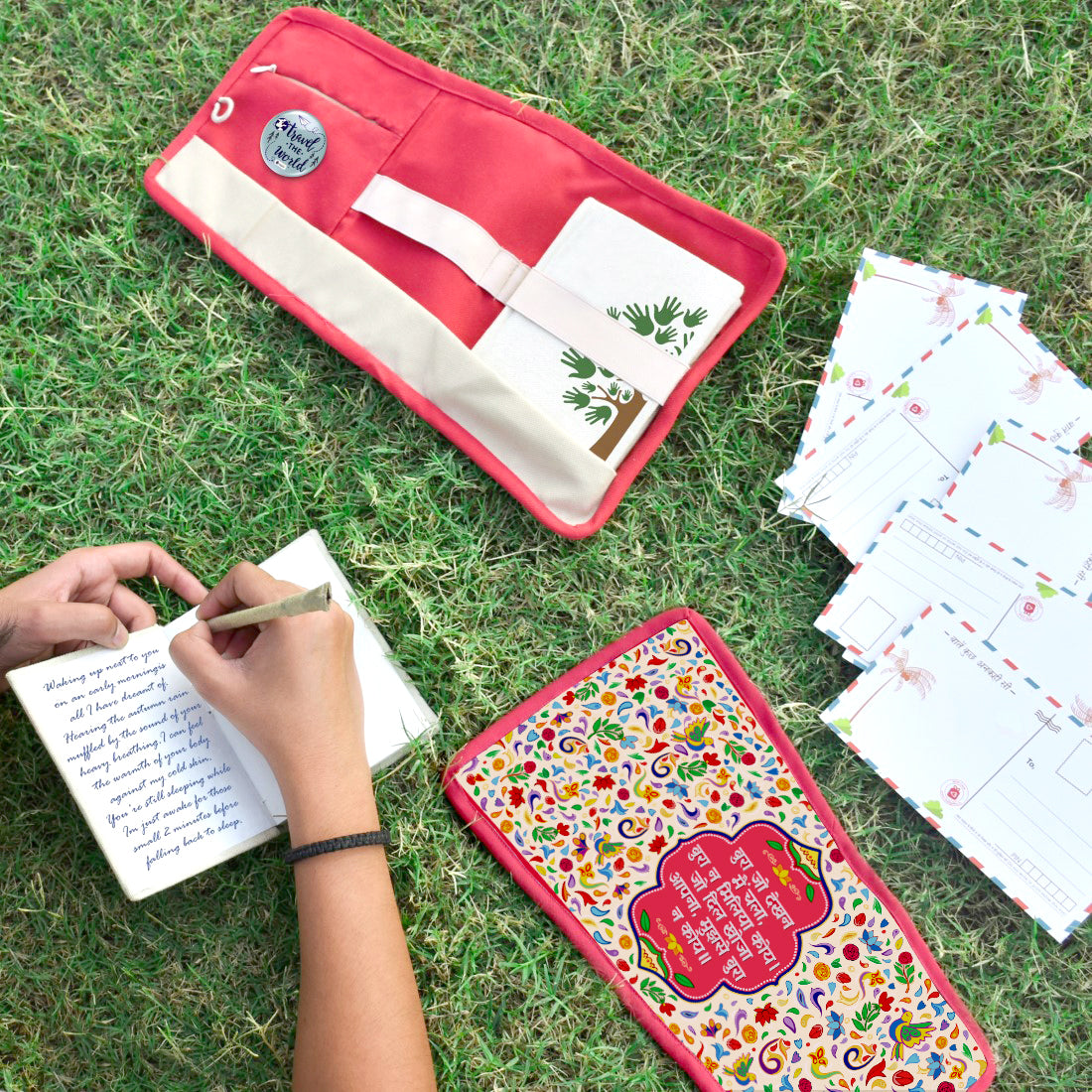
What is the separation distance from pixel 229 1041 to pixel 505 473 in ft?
2.79

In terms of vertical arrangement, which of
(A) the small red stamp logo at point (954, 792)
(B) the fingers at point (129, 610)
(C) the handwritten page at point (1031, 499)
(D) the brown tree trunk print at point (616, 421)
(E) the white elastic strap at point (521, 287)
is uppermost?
(C) the handwritten page at point (1031, 499)

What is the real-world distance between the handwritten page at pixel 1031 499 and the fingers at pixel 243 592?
89cm

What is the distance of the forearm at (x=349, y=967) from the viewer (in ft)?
3.23

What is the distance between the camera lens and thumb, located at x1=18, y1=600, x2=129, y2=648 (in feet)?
3.53

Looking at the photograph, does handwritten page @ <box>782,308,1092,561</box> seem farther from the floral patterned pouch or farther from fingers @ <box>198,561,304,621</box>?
fingers @ <box>198,561,304,621</box>

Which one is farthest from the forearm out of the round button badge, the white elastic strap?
the round button badge

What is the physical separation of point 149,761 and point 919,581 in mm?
1040

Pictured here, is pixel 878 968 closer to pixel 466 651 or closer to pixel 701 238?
pixel 466 651

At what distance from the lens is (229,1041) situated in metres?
1.22

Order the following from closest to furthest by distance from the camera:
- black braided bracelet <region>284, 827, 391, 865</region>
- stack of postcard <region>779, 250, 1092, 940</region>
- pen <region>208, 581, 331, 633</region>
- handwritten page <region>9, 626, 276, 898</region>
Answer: pen <region>208, 581, 331, 633</region> → black braided bracelet <region>284, 827, 391, 865</region> → handwritten page <region>9, 626, 276, 898</region> → stack of postcard <region>779, 250, 1092, 940</region>

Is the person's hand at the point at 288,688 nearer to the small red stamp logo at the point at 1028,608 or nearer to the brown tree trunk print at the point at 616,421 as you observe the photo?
the brown tree trunk print at the point at 616,421

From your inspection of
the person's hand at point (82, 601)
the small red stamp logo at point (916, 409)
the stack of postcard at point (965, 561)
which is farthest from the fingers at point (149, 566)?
the small red stamp logo at point (916, 409)

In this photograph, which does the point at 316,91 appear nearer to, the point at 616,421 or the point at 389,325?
the point at 389,325

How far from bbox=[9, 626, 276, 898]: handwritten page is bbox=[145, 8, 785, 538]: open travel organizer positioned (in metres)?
0.50
